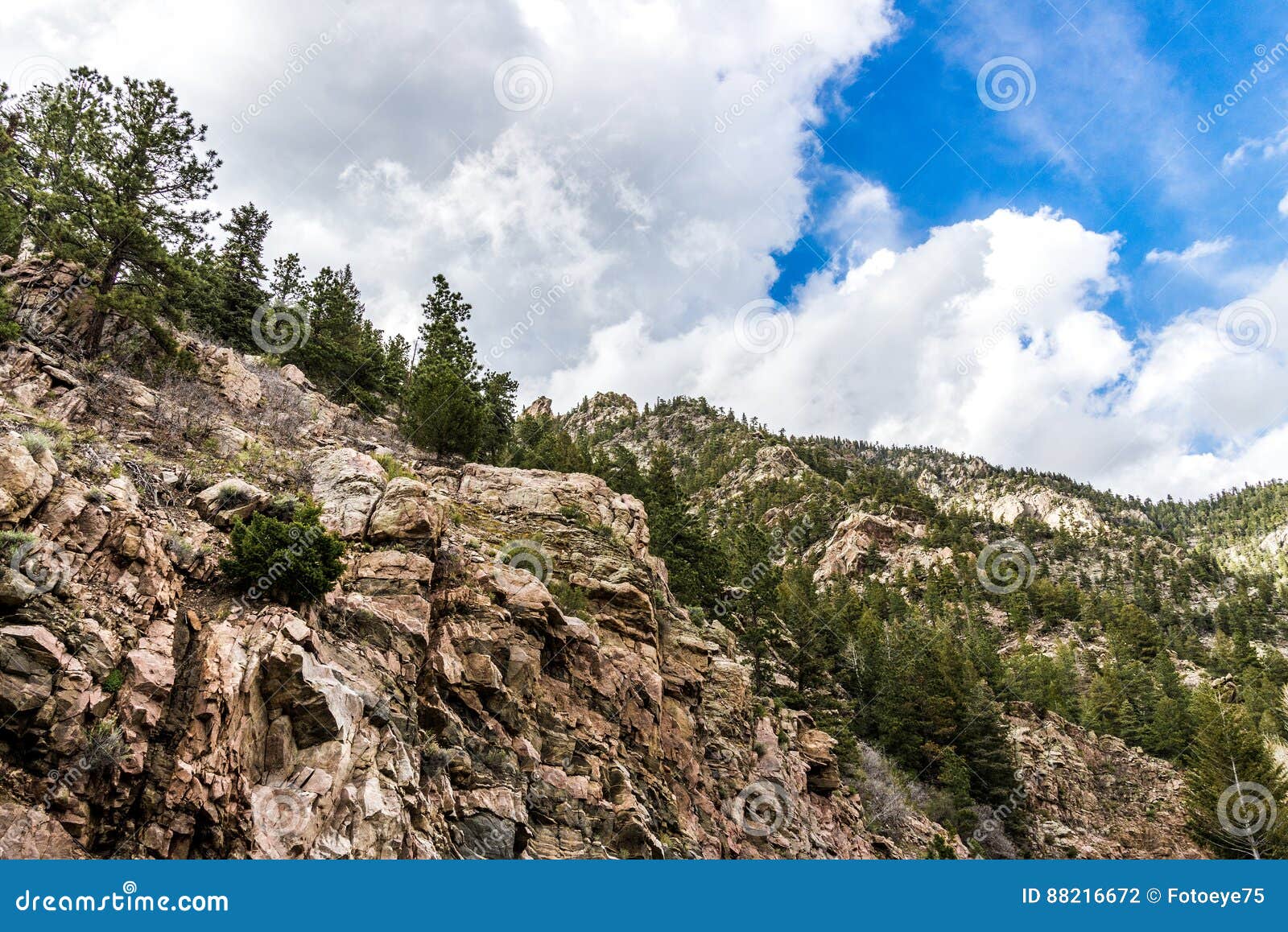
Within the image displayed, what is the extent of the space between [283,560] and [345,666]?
7.33 ft

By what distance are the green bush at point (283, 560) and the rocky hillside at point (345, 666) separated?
0.98 feet

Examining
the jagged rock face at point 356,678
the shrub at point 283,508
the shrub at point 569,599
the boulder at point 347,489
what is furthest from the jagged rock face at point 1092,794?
the shrub at point 283,508

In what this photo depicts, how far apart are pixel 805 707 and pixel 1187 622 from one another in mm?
109869

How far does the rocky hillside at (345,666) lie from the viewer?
8.32 meters

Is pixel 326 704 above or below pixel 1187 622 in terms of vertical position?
below

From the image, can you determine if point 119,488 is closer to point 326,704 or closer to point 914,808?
point 326,704

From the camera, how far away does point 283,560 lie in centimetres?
1153

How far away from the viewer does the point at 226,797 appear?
8555mm

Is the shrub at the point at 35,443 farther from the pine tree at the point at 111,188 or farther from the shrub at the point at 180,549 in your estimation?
the pine tree at the point at 111,188

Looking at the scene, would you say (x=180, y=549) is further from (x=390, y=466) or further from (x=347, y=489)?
(x=390, y=466)

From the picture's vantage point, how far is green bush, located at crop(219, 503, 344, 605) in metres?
11.3

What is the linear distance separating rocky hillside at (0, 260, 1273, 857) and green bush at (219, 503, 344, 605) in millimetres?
299

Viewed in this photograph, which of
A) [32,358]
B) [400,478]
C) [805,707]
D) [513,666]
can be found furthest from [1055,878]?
[805,707]

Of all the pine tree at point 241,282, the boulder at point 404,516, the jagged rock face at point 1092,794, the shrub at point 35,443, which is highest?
the pine tree at point 241,282
